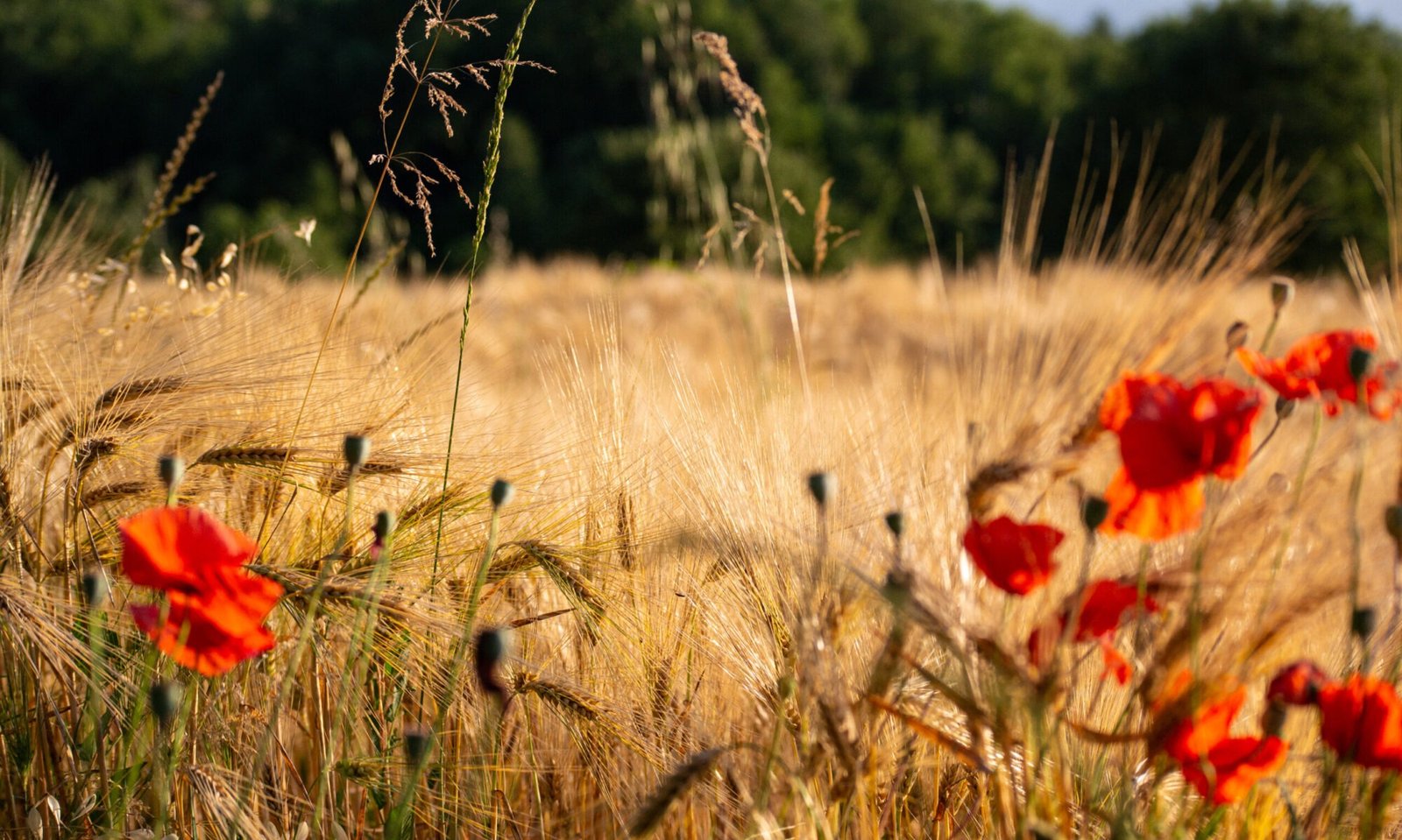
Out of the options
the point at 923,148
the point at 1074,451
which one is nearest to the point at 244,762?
the point at 1074,451

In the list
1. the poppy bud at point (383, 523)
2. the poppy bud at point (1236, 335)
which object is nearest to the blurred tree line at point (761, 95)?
the poppy bud at point (1236, 335)

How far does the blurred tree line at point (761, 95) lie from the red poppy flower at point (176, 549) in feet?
31.0

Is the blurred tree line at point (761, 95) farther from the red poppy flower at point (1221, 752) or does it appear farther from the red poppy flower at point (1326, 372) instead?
the red poppy flower at point (1221, 752)

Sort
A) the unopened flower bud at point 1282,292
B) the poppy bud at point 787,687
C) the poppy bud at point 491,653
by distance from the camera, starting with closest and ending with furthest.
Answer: the poppy bud at point 491,653 → the poppy bud at point 787,687 → the unopened flower bud at point 1282,292

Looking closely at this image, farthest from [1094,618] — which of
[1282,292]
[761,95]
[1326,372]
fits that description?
[761,95]

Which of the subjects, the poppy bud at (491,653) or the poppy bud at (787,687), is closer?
the poppy bud at (491,653)

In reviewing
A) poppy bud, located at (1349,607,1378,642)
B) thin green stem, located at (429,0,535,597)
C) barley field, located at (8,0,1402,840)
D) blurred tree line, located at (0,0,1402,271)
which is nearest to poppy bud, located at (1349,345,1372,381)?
barley field, located at (8,0,1402,840)

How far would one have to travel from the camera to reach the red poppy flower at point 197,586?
70 cm

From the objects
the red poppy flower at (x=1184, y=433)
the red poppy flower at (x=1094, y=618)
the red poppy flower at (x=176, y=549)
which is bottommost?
the red poppy flower at (x=176, y=549)

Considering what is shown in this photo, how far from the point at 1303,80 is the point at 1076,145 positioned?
2.82 meters

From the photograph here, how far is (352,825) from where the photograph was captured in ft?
3.51

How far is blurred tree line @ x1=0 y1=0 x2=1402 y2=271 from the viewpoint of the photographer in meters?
14.3

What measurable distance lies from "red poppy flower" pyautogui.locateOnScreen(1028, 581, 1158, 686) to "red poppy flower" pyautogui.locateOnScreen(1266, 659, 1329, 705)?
81 mm

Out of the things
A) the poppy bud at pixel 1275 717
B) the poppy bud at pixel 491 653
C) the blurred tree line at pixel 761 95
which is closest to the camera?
the poppy bud at pixel 491 653
